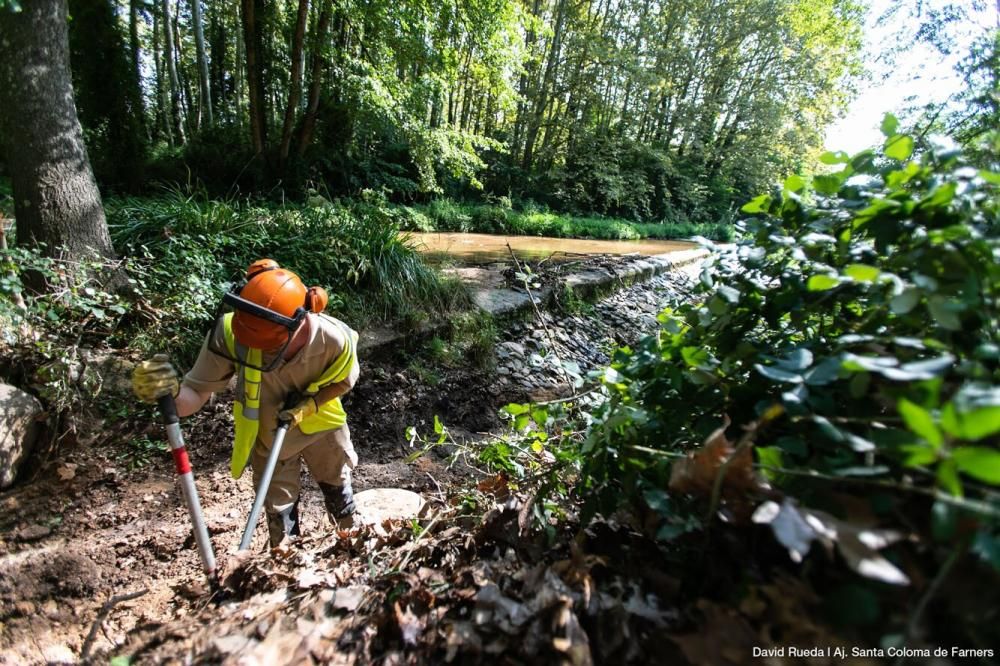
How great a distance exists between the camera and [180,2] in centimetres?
1603

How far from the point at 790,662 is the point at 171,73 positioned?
17276mm

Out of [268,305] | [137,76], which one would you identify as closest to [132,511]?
[268,305]

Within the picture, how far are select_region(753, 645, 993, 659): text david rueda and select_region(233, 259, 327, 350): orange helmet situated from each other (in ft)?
6.34

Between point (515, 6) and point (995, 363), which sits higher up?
point (515, 6)

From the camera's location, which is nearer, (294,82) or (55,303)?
(55,303)

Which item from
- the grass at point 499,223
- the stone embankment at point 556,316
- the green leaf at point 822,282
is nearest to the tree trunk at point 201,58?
the grass at point 499,223

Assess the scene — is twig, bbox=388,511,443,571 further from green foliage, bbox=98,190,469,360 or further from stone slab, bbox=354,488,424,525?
→ green foliage, bbox=98,190,469,360

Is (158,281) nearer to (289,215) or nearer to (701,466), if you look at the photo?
(289,215)

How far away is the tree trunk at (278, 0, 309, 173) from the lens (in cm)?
735

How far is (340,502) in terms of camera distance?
9.59 ft

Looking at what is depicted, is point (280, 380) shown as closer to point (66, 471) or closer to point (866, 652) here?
point (66, 471)

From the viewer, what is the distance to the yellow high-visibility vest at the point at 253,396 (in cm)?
224

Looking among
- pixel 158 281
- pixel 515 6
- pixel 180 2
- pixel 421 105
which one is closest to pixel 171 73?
pixel 180 2

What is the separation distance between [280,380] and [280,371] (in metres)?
0.07
